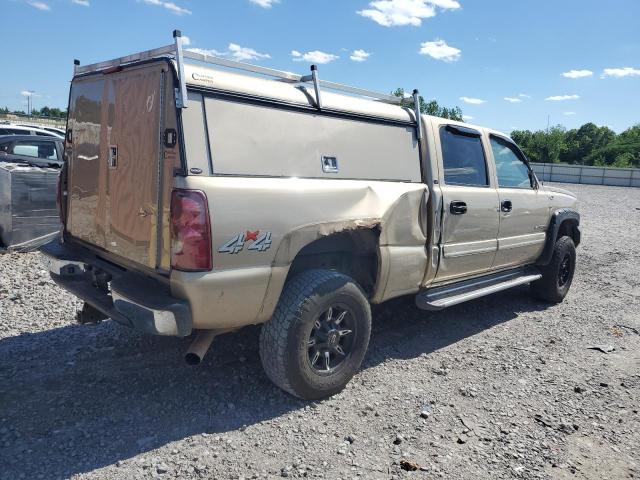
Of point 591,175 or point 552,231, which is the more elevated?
point 591,175

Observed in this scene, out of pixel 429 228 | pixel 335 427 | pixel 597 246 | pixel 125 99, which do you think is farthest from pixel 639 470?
pixel 597 246

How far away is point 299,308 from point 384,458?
40.2 inches

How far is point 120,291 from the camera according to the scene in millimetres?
3080

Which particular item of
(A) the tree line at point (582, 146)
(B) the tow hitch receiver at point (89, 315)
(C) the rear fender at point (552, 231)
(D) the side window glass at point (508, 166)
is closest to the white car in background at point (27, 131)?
(B) the tow hitch receiver at point (89, 315)

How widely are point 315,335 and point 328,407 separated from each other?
49 cm

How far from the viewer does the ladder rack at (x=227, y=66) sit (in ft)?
9.48

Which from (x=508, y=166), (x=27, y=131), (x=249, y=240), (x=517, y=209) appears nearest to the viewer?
(x=249, y=240)

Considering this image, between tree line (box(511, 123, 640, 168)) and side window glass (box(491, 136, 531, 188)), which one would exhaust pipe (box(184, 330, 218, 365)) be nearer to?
side window glass (box(491, 136, 531, 188))

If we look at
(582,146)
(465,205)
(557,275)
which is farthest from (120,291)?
(582,146)

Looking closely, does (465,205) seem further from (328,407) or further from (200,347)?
(200,347)

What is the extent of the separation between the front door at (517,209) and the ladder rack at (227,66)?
4.87ft

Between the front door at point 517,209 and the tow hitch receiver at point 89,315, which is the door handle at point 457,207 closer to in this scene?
the front door at point 517,209

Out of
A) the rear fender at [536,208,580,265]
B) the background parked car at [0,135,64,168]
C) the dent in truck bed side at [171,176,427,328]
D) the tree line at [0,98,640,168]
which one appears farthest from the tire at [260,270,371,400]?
the tree line at [0,98,640,168]

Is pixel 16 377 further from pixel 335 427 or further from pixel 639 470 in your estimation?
pixel 639 470
